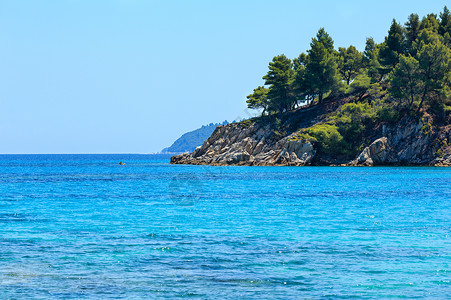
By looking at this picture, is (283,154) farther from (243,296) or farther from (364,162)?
(243,296)

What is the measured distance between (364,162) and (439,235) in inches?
3523

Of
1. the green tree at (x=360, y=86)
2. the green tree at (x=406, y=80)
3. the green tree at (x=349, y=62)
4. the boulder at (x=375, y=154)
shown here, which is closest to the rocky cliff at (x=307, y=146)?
the boulder at (x=375, y=154)

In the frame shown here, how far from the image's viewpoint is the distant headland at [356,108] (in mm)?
110812

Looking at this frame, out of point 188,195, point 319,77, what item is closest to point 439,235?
point 188,195

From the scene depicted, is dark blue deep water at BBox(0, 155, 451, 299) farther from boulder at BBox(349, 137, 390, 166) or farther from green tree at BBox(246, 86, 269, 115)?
green tree at BBox(246, 86, 269, 115)

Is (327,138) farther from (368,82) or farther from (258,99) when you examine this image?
(258,99)

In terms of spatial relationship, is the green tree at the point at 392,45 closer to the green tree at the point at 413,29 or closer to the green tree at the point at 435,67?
the green tree at the point at 413,29

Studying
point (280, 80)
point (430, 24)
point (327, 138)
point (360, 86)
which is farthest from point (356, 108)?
point (430, 24)

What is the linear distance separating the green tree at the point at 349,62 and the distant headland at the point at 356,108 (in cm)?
29

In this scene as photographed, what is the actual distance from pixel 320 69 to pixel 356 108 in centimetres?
1729

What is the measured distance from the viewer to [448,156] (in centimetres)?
10719

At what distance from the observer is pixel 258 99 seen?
151000mm

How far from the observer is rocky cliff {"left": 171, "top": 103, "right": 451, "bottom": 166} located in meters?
110

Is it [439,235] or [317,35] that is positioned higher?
[317,35]
